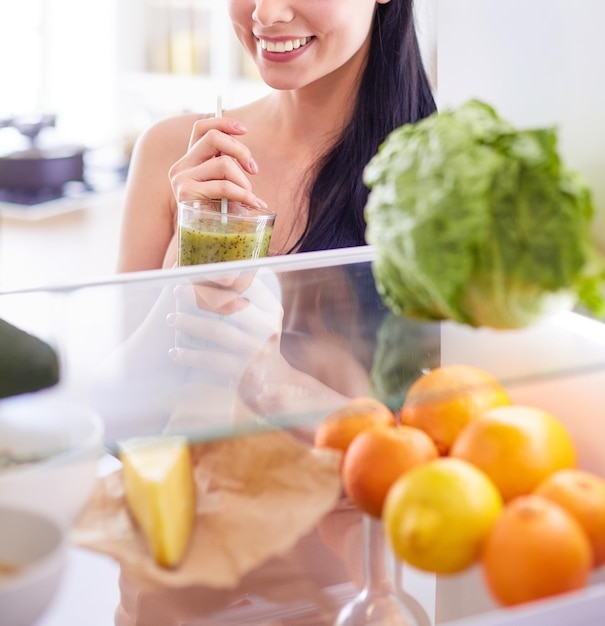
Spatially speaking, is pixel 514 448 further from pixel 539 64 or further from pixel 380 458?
pixel 539 64

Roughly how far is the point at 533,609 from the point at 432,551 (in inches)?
2.4

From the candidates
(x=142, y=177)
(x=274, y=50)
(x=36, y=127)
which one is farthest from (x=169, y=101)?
(x=274, y=50)

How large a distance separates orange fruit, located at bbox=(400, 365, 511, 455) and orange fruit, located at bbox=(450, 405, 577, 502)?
0.4 inches

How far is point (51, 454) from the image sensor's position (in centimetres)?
51

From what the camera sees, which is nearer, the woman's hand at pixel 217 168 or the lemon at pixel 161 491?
the lemon at pixel 161 491

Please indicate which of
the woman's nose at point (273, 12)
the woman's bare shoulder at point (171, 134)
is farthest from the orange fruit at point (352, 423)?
the woman's bare shoulder at point (171, 134)

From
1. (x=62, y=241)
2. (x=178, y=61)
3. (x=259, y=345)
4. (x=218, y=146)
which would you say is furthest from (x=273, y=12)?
(x=178, y=61)

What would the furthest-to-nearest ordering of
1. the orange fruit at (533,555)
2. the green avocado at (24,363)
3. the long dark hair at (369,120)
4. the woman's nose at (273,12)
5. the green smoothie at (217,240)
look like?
the long dark hair at (369,120)
the woman's nose at (273,12)
the green smoothie at (217,240)
the green avocado at (24,363)
the orange fruit at (533,555)

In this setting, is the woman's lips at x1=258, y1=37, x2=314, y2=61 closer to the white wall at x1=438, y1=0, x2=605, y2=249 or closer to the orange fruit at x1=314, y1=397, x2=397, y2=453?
the white wall at x1=438, y1=0, x2=605, y2=249

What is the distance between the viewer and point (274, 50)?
1.21 m

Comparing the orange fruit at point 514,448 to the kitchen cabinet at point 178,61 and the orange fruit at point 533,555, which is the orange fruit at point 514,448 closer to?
the orange fruit at point 533,555

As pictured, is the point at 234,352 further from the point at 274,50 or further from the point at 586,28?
the point at 274,50

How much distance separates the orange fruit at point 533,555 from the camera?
1.55 ft

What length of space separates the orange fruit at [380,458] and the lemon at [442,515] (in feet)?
0.09
